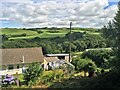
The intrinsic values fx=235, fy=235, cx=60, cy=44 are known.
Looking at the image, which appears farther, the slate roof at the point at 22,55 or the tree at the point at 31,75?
the slate roof at the point at 22,55

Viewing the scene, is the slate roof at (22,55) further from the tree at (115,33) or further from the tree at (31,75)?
the tree at (115,33)

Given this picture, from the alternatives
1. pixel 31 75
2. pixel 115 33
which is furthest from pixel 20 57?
pixel 115 33

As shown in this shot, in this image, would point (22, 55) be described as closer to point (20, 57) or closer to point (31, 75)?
point (20, 57)

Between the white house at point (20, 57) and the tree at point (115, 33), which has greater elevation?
the tree at point (115, 33)

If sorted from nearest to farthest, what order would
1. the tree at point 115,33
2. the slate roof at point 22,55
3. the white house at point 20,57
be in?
the tree at point 115,33 < the white house at point 20,57 < the slate roof at point 22,55

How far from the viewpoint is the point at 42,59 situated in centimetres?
1284

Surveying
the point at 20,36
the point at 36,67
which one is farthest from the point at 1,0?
the point at 20,36

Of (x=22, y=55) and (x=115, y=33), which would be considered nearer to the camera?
(x=115, y=33)

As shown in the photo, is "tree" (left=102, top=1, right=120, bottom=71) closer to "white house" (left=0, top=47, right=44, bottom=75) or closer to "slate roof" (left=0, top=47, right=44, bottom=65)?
"white house" (left=0, top=47, right=44, bottom=75)

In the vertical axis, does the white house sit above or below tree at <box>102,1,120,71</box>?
below

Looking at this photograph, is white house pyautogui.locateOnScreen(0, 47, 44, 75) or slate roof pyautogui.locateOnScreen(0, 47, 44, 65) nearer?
white house pyautogui.locateOnScreen(0, 47, 44, 75)

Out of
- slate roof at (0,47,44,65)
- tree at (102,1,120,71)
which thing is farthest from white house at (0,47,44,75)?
tree at (102,1,120,71)

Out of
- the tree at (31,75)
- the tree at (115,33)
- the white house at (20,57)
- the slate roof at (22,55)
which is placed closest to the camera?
the tree at (115,33)

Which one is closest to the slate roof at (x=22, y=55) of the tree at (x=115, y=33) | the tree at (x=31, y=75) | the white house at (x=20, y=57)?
the white house at (x=20, y=57)
